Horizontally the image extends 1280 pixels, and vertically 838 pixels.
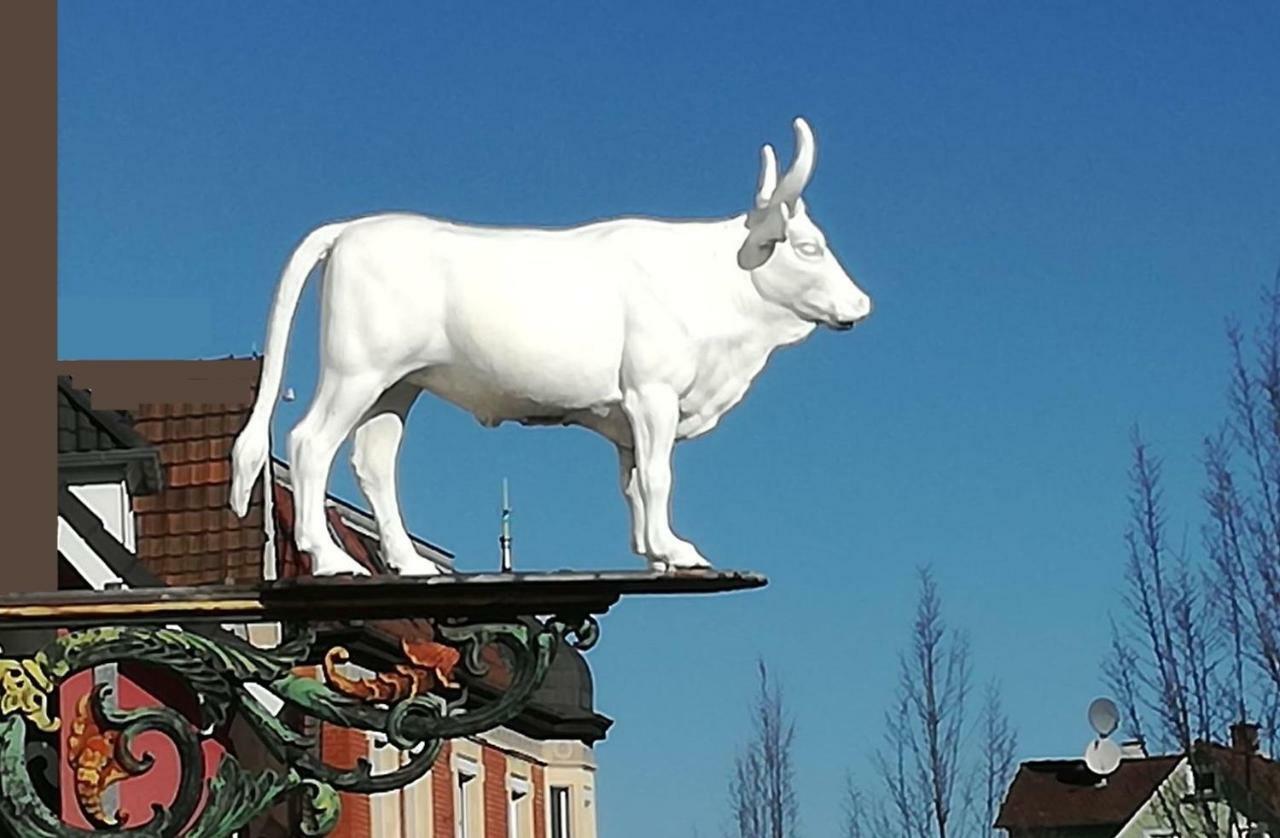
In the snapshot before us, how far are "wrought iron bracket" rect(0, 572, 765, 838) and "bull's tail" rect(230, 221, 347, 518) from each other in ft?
0.85

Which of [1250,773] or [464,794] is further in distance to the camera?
[464,794]

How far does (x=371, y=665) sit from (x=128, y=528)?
451 inches

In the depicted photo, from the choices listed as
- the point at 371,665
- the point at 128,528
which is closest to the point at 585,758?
the point at 128,528

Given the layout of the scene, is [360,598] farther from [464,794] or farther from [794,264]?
[464,794]

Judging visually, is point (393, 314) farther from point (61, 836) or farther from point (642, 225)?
point (61, 836)

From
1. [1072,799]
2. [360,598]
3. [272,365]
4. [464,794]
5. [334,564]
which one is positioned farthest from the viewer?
[1072,799]

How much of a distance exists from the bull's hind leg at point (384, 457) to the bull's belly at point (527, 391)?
7 cm

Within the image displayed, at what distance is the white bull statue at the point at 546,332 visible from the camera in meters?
4.80

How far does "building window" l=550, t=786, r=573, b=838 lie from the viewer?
30.3 metres

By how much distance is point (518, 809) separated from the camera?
28.9 meters

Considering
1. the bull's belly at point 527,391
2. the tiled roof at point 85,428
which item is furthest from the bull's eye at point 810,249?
the tiled roof at point 85,428

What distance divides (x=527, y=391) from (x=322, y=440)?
0.36 meters

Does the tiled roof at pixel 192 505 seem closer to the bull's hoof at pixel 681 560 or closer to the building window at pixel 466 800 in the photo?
the building window at pixel 466 800

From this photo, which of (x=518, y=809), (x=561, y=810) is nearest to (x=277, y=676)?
(x=518, y=809)
